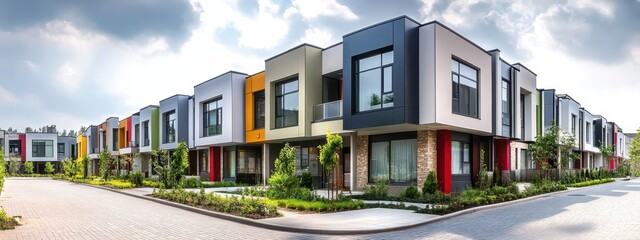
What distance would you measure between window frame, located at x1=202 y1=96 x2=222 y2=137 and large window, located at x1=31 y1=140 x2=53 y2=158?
2637 inches

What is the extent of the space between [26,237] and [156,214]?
5.00 m

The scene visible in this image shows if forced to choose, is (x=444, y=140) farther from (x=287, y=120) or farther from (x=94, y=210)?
(x=94, y=210)

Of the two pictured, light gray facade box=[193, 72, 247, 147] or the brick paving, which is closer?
the brick paving

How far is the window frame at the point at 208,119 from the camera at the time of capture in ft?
108

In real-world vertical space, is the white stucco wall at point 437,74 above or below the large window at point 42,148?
above

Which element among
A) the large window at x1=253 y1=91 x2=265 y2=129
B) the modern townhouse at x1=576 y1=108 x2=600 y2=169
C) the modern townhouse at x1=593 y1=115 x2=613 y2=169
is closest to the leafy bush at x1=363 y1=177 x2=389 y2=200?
the large window at x1=253 y1=91 x2=265 y2=129

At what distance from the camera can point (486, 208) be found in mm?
15781

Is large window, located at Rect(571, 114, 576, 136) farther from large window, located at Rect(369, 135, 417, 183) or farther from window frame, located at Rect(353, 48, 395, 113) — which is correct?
window frame, located at Rect(353, 48, 395, 113)

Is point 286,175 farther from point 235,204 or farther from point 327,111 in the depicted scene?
point 327,111

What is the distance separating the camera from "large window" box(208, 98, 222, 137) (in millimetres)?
33094

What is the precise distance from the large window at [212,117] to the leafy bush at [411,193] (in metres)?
17.3

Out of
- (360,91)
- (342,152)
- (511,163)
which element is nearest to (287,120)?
(342,152)

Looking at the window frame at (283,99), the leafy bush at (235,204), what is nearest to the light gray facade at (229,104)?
the window frame at (283,99)

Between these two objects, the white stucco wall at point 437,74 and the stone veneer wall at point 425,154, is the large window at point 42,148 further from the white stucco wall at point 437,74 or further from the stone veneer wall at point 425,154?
the white stucco wall at point 437,74
